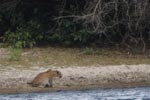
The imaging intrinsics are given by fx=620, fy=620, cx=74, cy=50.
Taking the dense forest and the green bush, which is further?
the green bush

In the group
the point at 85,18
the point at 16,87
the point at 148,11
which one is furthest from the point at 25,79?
the point at 148,11

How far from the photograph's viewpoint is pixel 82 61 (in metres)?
18.4

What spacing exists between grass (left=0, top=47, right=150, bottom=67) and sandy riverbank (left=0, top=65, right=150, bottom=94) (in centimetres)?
77

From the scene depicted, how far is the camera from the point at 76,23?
20953 mm

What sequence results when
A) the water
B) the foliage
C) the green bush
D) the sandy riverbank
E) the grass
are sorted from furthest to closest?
the green bush
the foliage
the grass
the sandy riverbank
the water

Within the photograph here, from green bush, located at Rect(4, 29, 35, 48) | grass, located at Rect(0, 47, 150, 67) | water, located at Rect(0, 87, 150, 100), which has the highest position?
green bush, located at Rect(4, 29, 35, 48)

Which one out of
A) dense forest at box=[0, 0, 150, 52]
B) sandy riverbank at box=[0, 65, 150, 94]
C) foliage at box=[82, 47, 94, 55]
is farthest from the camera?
foliage at box=[82, 47, 94, 55]

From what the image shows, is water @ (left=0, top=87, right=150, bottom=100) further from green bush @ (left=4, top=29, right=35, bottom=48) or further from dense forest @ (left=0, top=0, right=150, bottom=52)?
green bush @ (left=4, top=29, right=35, bottom=48)

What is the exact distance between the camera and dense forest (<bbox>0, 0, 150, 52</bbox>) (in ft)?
63.2

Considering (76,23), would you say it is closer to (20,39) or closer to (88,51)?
(88,51)

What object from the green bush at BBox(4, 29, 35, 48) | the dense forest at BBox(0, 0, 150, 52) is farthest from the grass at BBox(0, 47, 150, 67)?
the dense forest at BBox(0, 0, 150, 52)

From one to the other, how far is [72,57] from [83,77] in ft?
9.02

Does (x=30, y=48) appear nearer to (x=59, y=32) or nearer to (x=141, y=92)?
(x=59, y=32)

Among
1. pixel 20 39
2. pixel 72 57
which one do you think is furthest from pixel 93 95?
pixel 20 39
